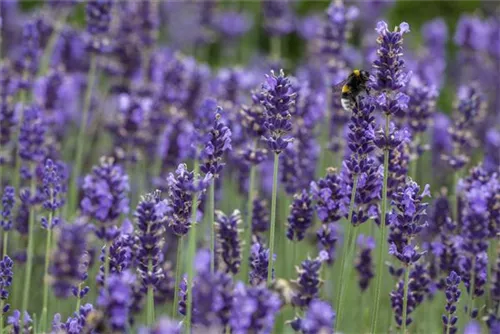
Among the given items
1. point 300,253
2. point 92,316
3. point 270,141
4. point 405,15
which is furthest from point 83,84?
point 405,15

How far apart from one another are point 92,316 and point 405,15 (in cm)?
1109

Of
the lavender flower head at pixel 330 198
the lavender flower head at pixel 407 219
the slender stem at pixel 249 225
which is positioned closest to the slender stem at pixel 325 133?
the slender stem at pixel 249 225

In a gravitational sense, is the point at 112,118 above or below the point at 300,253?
above

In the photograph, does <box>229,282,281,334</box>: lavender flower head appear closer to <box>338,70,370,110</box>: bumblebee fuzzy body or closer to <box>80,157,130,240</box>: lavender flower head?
<box>80,157,130,240</box>: lavender flower head

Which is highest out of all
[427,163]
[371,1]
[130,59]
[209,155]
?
[371,1]

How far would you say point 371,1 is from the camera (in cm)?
917

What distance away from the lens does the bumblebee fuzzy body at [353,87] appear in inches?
157

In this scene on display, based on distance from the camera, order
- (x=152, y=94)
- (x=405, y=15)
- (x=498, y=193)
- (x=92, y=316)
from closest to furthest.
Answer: (x=92, y=316)
(x=498, y=193)
(x=152, y=94)
(x=405, y=15)

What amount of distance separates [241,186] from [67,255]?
3476 millimetres

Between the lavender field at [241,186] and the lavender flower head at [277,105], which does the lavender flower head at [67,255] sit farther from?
the lavender flower head at [277,105]

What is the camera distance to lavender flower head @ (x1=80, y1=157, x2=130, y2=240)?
3.18m

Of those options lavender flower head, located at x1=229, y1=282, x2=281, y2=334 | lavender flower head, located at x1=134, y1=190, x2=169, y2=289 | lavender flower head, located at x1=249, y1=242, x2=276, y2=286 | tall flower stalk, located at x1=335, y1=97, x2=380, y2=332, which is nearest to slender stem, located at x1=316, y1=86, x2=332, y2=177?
tall flower stalk, located at x1=335, y1=97, x2=380, y2=332

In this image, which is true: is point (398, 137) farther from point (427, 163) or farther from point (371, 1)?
point (371, 1)

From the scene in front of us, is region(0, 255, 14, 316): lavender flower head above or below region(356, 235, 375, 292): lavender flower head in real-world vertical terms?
below
